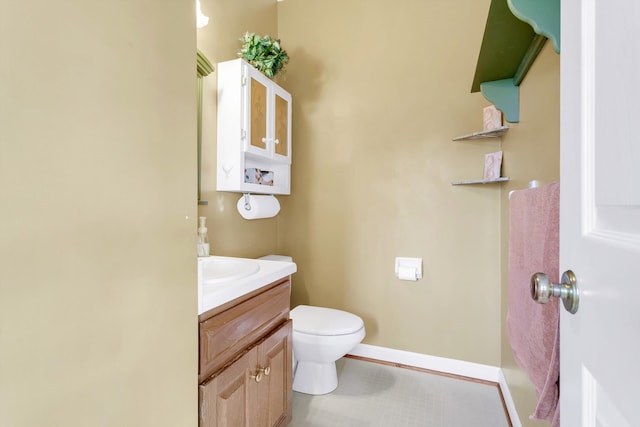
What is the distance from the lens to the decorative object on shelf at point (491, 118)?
1.74 metres

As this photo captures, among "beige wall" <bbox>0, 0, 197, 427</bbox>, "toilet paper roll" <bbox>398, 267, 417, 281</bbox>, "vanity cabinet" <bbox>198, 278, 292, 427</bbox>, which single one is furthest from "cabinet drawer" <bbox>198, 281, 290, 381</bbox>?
"toilet paper roll" <bbox>398, 267, 417, 281</bbox>

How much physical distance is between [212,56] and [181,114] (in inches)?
46.8

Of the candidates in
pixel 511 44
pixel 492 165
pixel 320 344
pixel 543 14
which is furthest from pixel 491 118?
pixel 320 344

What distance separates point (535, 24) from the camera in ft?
2.77

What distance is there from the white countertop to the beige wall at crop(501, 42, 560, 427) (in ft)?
3.57

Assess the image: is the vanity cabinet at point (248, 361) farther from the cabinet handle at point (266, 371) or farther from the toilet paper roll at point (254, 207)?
the toilet paper roll at point (254, 207)

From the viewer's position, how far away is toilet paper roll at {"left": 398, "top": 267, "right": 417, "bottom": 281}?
2.07 m

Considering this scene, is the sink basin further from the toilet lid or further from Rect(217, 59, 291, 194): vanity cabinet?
the toilet lid

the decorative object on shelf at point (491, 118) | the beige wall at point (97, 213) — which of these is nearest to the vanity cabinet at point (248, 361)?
the beige wall at point (97, 213)

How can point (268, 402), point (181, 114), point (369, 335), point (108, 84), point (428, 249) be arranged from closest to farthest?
point (108, 84), point (181, 114), point (268, 402), point (428, 249), point (369, 335)

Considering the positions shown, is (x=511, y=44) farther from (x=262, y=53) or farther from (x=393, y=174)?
(x=262, y=53)

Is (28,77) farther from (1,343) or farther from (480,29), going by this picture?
(480,29)

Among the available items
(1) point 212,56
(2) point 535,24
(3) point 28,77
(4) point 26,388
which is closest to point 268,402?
(4) point 26,388
